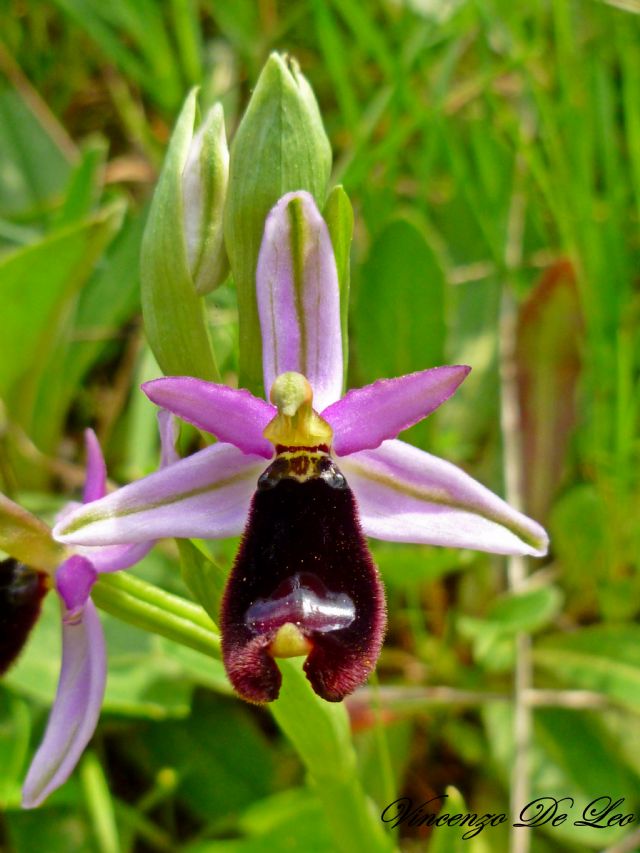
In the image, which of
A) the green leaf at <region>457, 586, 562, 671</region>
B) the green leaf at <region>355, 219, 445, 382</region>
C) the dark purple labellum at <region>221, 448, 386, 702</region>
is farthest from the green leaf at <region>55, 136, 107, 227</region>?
the dark purple labellum at <region>221, 448, 386, 702</region>

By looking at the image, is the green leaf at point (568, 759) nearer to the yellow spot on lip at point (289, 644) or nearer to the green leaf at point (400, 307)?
the green leaf at point (400, 307)

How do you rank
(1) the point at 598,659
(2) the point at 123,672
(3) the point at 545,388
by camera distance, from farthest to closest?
(3) the point at 545,388 → (1) the point at 598,659 → (2) the point at 123,672

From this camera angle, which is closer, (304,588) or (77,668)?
(304,588)

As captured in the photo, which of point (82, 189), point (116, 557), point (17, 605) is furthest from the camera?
point (82, 189)

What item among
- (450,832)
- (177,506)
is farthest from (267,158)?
(450,832)

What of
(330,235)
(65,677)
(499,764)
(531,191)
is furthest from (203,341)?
(531,191)

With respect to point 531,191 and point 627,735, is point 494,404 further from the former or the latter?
point 627,735

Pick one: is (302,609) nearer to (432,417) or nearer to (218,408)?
(218,408)
